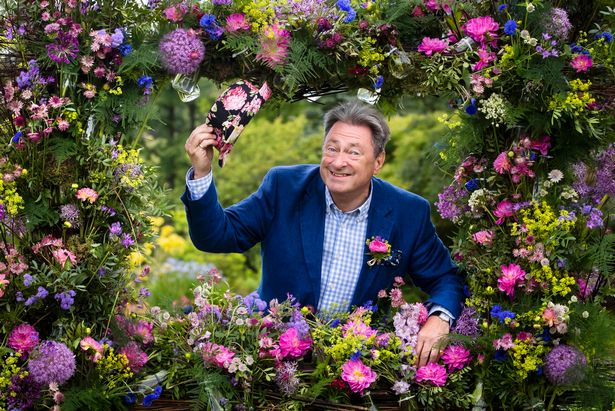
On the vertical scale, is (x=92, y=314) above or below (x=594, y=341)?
below

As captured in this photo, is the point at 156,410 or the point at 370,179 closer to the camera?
the point at 156,410

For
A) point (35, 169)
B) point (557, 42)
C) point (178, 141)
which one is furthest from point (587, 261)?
point (178, 141)

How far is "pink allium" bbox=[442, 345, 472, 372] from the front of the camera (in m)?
3.00

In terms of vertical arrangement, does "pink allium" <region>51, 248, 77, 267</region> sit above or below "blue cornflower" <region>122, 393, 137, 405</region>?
above

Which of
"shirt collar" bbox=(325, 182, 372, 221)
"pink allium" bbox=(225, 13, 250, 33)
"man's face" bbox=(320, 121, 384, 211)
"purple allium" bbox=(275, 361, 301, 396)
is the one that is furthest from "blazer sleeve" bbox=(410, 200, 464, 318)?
"pink allium" bbox=(225, 13, 250, 33)

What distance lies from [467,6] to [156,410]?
1.91m

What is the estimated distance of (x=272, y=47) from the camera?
300cm

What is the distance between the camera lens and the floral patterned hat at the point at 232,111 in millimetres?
2969

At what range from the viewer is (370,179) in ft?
11.4

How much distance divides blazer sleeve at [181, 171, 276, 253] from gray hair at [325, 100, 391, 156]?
0.40m

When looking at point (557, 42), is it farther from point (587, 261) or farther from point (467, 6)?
point (587, 261)

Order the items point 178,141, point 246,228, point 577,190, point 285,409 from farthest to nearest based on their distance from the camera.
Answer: point 178,141
point 246,228
point 577,190
point 285,409

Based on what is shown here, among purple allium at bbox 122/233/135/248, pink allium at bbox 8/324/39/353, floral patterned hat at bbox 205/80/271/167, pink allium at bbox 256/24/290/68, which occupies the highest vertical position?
pink allium at bbox 256/24/290/68

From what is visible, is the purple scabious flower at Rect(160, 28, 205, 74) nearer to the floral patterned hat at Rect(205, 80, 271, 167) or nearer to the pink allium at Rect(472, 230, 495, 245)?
the floral patterned hat at Rect(205, 80, 271, 167)
